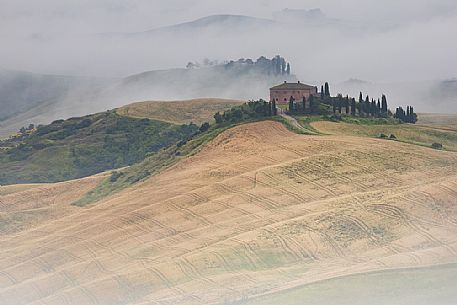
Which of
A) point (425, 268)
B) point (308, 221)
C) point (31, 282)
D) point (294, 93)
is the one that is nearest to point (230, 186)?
point (308, 221)

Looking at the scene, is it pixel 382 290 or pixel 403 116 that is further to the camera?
pixel 403 116

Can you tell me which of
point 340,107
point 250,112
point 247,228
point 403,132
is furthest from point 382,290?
point 340,107

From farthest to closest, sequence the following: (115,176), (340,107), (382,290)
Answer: (340,107)
(115,176)
(382,290)

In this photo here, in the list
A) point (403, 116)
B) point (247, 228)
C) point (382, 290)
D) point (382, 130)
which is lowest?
point (382, 290)

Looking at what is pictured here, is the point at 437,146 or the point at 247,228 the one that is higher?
the point at 437,146

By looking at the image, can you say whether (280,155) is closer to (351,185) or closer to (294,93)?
(351,185)

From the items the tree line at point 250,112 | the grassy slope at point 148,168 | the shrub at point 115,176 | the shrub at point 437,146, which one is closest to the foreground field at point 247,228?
the shrub at point 437,146

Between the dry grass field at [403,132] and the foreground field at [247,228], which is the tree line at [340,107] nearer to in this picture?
the dry grass field at [403,132]

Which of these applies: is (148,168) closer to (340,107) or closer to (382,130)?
(382,130)

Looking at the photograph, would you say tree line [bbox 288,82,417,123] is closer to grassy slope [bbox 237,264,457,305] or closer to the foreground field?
Result: the foreground field

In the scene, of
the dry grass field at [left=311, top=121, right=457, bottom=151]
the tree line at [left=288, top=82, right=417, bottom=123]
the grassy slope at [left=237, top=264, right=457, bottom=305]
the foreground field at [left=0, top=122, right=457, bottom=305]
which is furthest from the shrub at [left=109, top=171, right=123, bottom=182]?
the grassy slope at [left=237, top=264, right=457, bottom=305]
